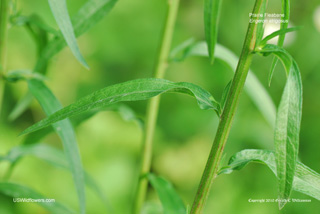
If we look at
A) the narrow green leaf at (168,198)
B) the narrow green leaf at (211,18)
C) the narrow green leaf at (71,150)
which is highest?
the narrow green leaf at (211,18)

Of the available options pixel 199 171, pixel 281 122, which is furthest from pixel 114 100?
pixel 199 171

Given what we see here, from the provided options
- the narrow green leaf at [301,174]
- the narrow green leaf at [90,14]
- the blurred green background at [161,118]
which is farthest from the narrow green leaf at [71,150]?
the blurred green background at [161,118]

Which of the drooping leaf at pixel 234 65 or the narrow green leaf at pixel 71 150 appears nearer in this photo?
the narrow green leaf at pixel 71 150

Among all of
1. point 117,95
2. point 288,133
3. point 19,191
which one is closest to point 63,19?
point 117,95

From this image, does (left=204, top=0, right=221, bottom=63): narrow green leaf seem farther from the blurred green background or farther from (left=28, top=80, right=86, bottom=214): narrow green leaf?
the blurred green background

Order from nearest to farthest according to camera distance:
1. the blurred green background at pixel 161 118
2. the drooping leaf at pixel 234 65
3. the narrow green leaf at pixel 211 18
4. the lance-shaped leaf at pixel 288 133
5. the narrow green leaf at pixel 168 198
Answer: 1. the lance-shaped leaf at pixel 288 133
2. the narrow green leaf at pixel 211 18
3. the narrow green leaf at pixel 168 198
4. the drooping leaf at pixel 234 65
5. the blurred green background at pixel 161 118

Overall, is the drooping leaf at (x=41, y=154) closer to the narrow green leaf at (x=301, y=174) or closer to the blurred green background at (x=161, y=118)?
the narrow green leaf at (x=301, y=174)
